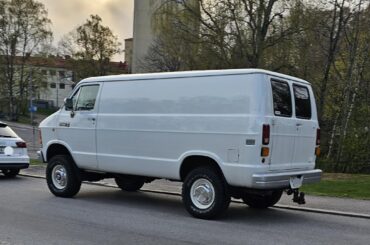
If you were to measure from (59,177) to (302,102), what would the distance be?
5.29 m

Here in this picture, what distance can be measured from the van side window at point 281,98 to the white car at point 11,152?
28.4ft

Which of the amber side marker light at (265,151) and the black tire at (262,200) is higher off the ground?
the amber side marker light at (265,151)

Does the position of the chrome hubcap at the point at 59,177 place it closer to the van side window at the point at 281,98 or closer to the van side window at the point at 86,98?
the van side window at the point at 86,98

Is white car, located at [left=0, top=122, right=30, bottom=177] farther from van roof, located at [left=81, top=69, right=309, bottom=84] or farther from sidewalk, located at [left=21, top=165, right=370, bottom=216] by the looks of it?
van roof, located at [left=81, top=69, right=309, bottom=84]

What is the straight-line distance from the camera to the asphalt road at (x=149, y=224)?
7.46 m

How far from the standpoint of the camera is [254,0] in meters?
27.9

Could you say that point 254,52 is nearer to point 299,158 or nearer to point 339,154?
point 339,154

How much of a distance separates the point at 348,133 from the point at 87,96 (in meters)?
14.2

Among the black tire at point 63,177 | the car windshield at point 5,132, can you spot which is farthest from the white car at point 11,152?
the black tire at point 63,177

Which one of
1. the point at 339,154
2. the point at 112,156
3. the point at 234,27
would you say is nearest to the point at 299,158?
the point at 112,156

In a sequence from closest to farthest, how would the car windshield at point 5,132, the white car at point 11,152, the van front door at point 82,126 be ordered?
the van front door at point 82,126, the white car at point 11,152, the car windshield at point 5,132

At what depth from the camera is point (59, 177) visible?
11.5 metres

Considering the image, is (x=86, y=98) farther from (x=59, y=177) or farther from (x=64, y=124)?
(x=59, y=177)

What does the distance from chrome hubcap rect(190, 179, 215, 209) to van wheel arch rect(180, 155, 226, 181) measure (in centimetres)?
27
